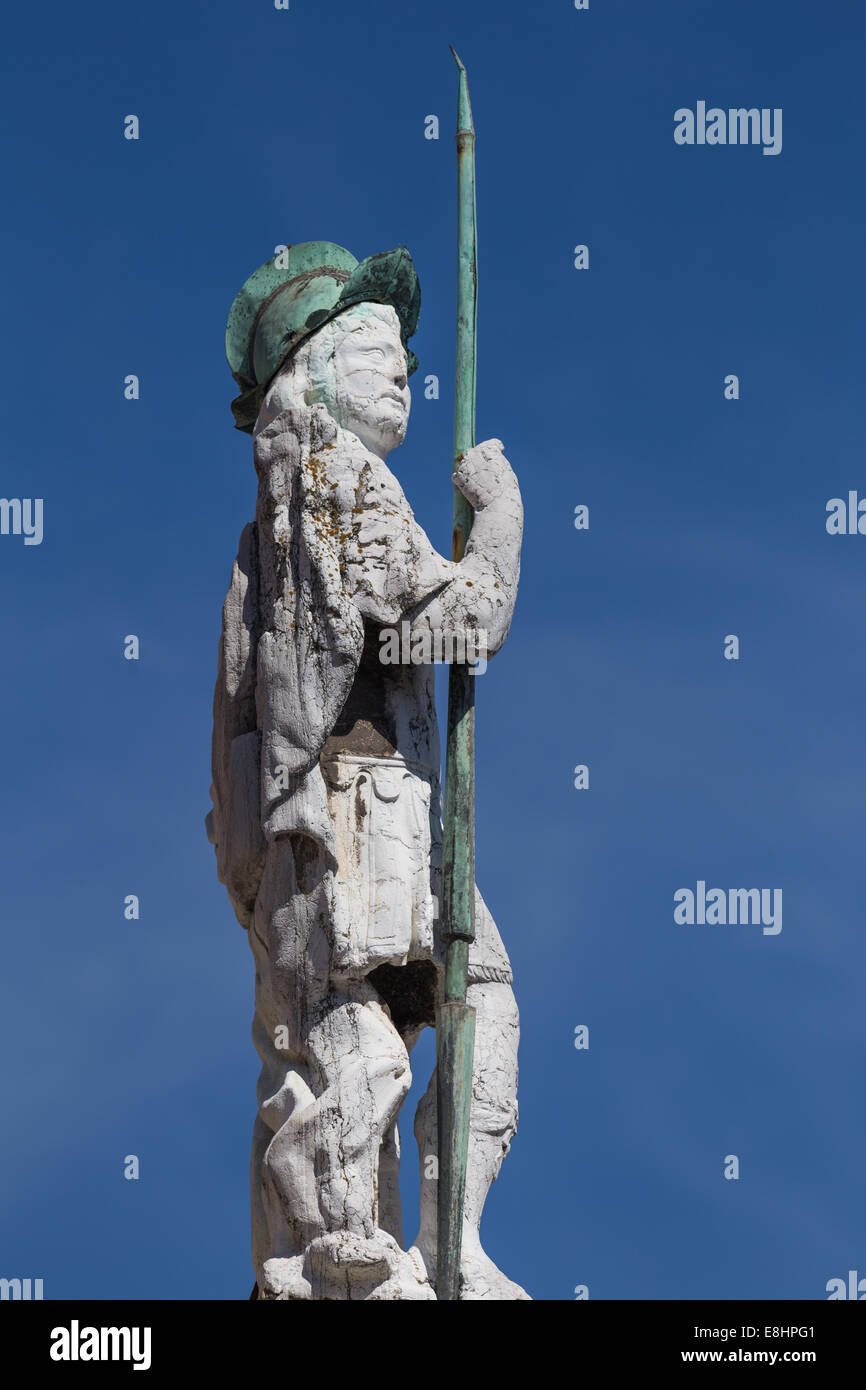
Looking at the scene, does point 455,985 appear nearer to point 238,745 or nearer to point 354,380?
point 238,745

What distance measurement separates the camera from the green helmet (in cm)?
1577

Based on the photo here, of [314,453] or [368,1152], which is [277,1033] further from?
[314,453]

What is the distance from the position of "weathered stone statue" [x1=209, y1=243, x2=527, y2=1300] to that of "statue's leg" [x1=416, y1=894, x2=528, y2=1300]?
0.03 feet

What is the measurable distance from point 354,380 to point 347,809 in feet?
6.87

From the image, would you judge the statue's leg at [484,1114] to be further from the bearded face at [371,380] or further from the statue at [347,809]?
the bearded face at [371,380]

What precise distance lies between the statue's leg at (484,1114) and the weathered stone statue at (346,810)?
0.03ft

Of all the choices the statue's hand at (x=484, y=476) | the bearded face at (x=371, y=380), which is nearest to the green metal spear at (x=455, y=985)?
the statue's hand at (x=484, y=476)

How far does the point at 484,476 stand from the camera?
15.4m

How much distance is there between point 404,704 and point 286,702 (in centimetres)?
69

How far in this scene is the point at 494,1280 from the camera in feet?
48.2

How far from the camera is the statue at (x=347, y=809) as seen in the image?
572 inches

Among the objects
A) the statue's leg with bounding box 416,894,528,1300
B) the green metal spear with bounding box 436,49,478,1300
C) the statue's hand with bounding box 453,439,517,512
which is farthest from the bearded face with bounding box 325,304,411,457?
the statue's leg with bounding box 416,894,528,1300

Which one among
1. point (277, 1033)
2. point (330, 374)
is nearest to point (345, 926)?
point (277, 1033)
